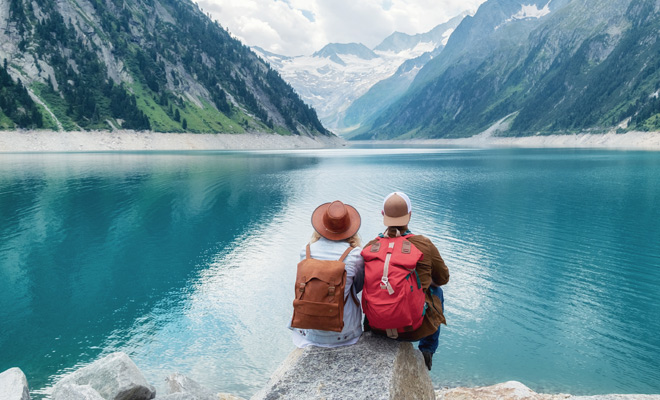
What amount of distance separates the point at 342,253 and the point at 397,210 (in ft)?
3.97

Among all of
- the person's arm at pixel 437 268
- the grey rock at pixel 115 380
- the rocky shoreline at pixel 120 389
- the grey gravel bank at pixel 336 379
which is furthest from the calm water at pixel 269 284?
the person's arm at pixel 437 268

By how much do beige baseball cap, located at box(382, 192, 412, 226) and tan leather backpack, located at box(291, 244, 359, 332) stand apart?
1091 mm

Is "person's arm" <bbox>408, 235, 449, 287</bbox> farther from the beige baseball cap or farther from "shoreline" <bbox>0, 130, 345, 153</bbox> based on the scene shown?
→ "shoreline" <bbox>0, 130, 345, 153</bbox>

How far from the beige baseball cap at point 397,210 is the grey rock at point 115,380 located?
651cm

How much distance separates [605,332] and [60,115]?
575ft

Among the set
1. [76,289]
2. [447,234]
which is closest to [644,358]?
[447,234]

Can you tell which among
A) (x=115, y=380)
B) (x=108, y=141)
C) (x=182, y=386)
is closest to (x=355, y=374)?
(x=182, y=386)

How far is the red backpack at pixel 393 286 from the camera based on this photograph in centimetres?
662

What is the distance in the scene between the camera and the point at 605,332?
50.7 ft

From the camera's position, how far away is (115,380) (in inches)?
354

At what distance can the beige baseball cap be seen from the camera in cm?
716

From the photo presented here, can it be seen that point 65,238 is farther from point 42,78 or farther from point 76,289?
point 42,78

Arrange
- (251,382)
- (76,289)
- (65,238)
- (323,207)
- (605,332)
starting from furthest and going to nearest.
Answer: (65,238) → (76,289) → (605,332) → (251,382) → (323,207)

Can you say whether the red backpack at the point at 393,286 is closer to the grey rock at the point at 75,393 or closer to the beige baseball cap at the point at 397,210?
the beige baseball cap at the point at 397,210
